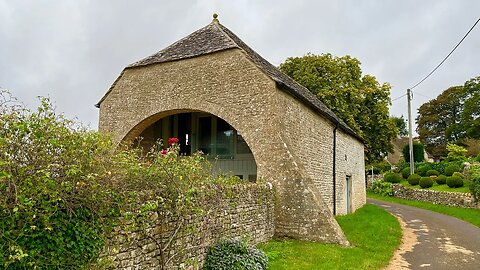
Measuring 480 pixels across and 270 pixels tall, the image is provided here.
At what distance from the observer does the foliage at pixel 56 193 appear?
13.4 ft

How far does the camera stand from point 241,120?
13.0 m

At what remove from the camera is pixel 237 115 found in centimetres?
1313

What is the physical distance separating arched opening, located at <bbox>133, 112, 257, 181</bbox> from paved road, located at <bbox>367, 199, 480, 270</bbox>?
637 centimetres

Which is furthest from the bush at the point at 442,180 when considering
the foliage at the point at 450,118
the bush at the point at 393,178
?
the foliage at the point at 450,118

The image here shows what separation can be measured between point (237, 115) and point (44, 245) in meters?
9.26

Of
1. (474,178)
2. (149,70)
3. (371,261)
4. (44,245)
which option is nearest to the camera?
(44,245)

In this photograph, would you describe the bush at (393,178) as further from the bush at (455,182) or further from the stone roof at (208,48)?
the stone roof at (208,48)

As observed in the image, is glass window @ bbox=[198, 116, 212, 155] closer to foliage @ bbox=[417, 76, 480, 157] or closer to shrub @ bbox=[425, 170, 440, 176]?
shrub @ bbox=[425, 170, 440, 176]

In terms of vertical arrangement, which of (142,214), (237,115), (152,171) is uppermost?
(237,115)

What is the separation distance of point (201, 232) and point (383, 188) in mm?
31041

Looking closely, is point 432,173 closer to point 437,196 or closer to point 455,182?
point 455,182

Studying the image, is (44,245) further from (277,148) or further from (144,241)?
(277,148)

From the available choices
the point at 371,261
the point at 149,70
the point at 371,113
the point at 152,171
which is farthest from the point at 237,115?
the point at 371,113

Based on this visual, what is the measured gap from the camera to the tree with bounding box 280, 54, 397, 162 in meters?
29.2
